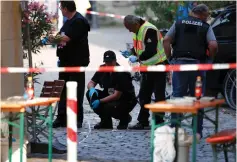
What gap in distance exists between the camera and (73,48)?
10.3 meters

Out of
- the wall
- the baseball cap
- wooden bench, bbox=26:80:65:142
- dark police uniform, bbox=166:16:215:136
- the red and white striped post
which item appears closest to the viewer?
the red and white striped post

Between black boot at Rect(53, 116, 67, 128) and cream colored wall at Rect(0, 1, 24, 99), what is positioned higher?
cream colored wall at Rect(0, 1, 24, 99)

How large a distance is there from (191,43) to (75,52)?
6.59 feet

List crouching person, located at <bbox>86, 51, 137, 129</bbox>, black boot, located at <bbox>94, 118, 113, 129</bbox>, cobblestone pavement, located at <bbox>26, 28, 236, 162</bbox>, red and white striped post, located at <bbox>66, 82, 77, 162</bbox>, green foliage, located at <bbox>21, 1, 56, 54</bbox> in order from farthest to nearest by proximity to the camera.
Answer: black boot, located at <bbox>94, 118, 113, 129</bbox> < crouching person, located at <bbox>86, 51, 137, 129</bbox> < green foliage, located at <bbox>21, 1, 56, 54</bbox> < cobblestone pavement, located at <bbox>26, 28, 236, 162</bbox> < red and white striped post, located at <bbox>66, 82, 77, 162</bbox>

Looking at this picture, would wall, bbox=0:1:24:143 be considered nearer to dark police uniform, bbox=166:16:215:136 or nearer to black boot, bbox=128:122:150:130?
dark police uniform, bbox=166:16:215:136

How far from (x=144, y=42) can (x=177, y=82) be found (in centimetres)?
112

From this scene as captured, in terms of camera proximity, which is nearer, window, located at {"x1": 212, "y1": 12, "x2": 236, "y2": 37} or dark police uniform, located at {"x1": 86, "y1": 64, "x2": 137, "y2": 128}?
dark police uniform, located at {"x1": 86, "y1": 64, "x2": 137, "y2": 128}

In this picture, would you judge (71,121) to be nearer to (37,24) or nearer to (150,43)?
(37,24)

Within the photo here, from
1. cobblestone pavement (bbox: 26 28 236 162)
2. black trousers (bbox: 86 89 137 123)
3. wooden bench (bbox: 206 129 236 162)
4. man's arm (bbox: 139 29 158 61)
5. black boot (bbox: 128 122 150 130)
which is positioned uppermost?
man's arm (bbox: 139 29 158 61)

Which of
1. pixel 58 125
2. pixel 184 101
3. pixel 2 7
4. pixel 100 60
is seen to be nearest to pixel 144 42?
pixel 58 125

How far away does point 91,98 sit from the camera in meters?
10.3

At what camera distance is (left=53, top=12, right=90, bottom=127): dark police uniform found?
10234 mm

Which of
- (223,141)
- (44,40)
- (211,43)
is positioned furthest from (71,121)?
(44,40)

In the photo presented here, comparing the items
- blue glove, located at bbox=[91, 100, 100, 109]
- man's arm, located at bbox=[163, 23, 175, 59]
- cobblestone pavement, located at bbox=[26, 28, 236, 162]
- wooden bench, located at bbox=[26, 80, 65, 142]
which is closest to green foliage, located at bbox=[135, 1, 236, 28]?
cobblestone pavement, located at bbox=[26, 28, 236, 162]
